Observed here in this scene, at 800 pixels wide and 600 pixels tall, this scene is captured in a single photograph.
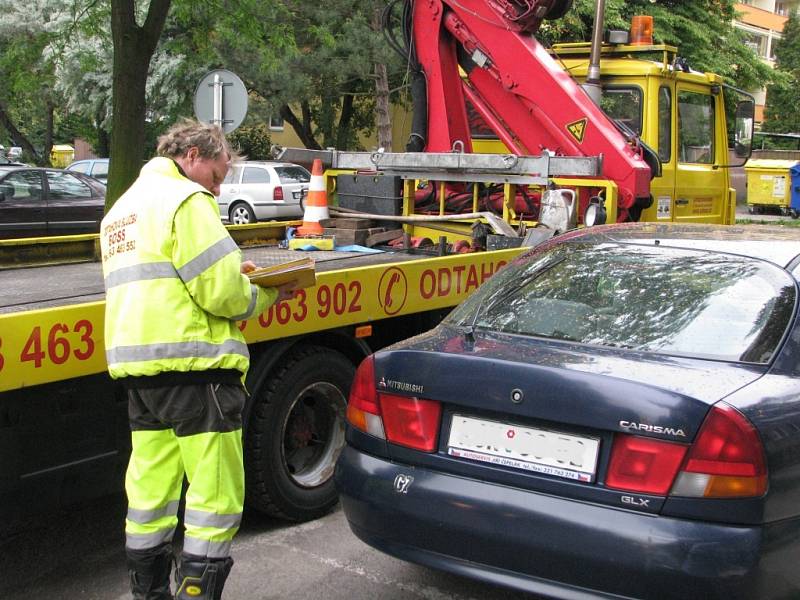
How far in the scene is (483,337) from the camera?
3498 mm

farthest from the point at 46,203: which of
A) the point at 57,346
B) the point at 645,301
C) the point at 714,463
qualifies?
the point at 714,463

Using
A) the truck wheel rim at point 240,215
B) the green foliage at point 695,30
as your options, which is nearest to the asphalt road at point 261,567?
the green foliage at point 695,30

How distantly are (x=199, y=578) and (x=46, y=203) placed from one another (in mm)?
12842

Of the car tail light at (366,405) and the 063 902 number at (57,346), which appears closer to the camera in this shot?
the 063 902 number at (57,346)

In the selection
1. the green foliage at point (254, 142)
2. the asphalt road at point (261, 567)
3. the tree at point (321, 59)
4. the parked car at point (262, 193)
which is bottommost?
the asphalt road at point (261, 567)

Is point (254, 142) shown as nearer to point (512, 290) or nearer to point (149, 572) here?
point (512, 290)

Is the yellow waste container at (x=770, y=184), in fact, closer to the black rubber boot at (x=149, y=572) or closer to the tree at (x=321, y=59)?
the tree at (x=321, y=59)

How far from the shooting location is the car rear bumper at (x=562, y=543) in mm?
2711

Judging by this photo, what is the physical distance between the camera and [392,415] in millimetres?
3410

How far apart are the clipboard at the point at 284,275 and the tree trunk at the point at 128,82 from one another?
7.40 m

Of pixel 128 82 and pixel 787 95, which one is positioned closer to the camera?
pixel 128 82

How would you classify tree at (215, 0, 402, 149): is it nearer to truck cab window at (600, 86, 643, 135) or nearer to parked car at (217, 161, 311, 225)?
parked car at (217, 161, 311, 225)

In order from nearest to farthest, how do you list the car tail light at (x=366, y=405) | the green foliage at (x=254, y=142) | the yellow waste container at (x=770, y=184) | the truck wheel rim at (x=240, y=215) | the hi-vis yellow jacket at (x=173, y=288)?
the hi-vis yellow jacket at (x=173, y=288) < the car tail light at (x=366, y=405) < the truck wheel rim at (x=240, y=215) < the yellow waste container at (x=770, y=184) < the green foliage at (x=254, y=142)

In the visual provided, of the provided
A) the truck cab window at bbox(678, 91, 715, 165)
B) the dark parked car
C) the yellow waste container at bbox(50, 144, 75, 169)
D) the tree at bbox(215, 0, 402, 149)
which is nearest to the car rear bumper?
the dark parked car
